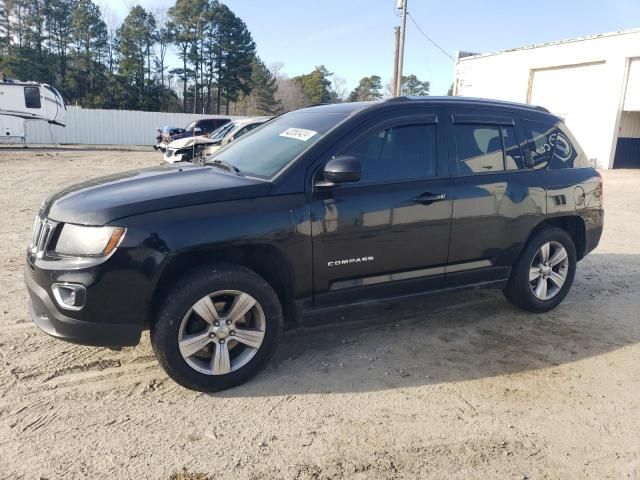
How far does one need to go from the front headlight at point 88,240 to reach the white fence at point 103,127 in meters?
30.9

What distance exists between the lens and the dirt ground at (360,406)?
2836 millimetres

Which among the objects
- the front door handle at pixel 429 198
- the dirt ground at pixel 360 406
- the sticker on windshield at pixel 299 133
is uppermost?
the sticker on windshield at pixel 299 133

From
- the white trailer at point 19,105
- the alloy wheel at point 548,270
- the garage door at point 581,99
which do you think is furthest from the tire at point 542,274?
the white trailer at point 19,105

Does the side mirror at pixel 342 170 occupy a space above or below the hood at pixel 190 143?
above

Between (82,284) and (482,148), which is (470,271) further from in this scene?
(82,284)

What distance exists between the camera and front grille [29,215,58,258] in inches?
129

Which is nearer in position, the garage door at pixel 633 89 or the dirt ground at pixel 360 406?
the dirt ground at pixel 360 406

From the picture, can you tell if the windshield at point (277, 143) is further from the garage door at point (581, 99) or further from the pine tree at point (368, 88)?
the pine tree at point (368, 88)

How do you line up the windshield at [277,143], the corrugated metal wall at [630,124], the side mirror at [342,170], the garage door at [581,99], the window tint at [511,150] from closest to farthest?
the side mirror at [342,170] < the windshield at [277,143] < the window tint at [511,150] < the corrugated metal wall at [630,124] < the garage door at [581,99]

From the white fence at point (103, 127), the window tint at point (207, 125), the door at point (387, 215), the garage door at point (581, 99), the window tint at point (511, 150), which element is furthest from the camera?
the white fence at point (103, 127)

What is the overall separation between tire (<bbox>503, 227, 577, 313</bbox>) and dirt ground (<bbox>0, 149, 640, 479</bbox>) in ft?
0.63

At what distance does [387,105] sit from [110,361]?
2900mm

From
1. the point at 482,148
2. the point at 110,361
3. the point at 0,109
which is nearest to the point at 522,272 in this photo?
the point at 482,148

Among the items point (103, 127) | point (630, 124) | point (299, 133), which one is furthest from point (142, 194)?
point (103, 127)
